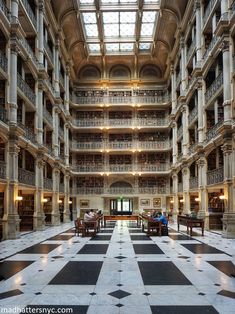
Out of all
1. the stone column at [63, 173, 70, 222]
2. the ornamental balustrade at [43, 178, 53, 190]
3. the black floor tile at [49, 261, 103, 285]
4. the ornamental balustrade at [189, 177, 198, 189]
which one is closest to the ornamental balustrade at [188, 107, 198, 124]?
the ornamental balustrade at [189, 177, 198, 189]

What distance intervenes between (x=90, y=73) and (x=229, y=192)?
81.9ft

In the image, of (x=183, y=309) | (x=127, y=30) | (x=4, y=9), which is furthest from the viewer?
(x=127, y=30)

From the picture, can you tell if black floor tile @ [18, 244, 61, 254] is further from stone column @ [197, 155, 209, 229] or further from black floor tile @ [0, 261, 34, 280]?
stone column @ [197, 155, 209, 229]

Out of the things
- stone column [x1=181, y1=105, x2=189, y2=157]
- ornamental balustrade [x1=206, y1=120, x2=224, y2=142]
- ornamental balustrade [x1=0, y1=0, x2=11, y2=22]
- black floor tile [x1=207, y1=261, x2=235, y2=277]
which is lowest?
black floor tile [x1=207, y1=261, x2=235, y2=277]

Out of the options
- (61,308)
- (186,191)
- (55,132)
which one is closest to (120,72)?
(55,132)

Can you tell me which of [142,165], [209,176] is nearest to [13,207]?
[209,176]

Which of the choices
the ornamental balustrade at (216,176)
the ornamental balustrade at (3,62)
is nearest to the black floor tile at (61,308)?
the ornamental balustrade at (3,62)

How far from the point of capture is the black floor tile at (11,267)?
8047 millimetres

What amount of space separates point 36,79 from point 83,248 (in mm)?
12677

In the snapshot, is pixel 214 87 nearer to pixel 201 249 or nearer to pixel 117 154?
pixel 201 249

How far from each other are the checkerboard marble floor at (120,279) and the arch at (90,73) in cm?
2698

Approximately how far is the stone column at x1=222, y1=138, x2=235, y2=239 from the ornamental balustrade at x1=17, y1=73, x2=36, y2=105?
427 inches

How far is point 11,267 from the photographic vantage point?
8875 millimetres

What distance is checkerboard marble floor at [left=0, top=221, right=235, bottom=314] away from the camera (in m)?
5.77
